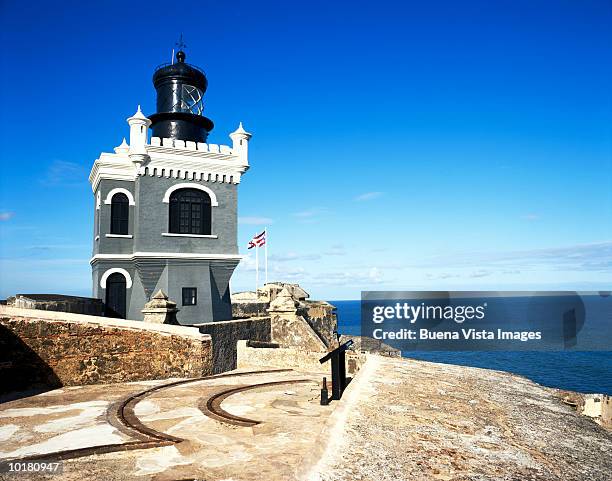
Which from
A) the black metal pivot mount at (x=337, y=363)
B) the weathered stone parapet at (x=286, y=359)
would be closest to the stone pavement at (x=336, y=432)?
the black metal pivot mount at (x=337, y=363)

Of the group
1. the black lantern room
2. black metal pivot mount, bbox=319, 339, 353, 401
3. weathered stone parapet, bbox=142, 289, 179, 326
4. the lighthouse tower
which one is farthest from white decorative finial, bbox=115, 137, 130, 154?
black metal pivot mount, bbox=319, 339, 353, 401

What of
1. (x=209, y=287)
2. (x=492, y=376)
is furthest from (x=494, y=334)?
(x=492, y=376)

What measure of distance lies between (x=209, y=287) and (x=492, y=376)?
15.6 meters

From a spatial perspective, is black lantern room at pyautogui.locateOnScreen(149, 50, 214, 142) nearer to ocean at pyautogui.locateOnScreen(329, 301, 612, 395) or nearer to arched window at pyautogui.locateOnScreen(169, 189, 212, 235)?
arched window at pyautogui.locateOnScreen(169, 189, 212, 235)

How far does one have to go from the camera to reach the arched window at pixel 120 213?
860 inches

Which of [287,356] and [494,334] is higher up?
[287,356]

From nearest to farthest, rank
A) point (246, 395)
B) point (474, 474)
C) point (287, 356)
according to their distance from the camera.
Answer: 1. point (474, 474)
2. point (246, 395)
3. point (287, 356)

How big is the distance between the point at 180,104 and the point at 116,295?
390 inches

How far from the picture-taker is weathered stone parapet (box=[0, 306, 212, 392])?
36.6 feet

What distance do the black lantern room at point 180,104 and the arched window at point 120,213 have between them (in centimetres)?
389

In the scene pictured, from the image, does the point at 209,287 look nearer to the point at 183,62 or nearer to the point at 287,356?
the point at 287,356

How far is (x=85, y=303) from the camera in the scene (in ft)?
61.5

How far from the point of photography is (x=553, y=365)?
50.5 m

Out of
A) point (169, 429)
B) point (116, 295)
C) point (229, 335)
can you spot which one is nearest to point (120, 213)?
point (116, 295)
